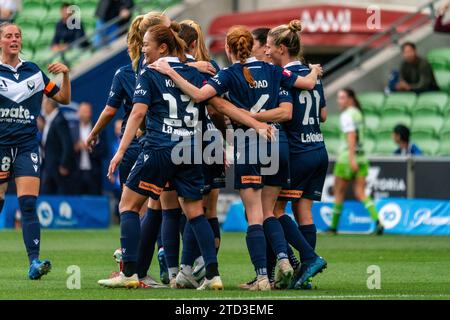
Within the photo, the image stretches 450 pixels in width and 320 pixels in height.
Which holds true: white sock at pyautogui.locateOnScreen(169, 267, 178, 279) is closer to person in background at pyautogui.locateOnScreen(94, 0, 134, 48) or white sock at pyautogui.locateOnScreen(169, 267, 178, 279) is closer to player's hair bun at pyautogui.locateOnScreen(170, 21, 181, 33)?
player's hair bun at pyautogui.locateOnScreen(170, 21, 181, 33)

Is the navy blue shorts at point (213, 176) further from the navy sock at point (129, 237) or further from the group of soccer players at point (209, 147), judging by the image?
the navy sock at point (129, 237)

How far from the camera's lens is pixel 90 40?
2636cm

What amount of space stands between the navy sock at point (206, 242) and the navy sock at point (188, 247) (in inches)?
24.0

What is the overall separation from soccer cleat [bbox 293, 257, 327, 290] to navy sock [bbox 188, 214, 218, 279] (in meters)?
0.84

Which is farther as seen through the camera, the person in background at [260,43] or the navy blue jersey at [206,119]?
the person in background at [260,43]

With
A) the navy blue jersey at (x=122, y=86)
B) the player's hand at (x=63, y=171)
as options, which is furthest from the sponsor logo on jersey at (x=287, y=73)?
the player's hand at (x=63, y=171)

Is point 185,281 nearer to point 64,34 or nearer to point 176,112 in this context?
point 176,112

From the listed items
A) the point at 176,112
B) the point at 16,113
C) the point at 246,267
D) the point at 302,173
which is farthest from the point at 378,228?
the point at 176,112

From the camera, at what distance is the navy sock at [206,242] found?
11.0 metres

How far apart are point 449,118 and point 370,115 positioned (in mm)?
1638

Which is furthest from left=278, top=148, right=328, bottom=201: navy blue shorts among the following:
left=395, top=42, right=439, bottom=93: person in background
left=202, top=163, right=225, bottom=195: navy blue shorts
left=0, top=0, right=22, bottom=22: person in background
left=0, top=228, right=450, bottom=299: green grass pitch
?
left=0, top=0, right=22, bottom=22: person in background

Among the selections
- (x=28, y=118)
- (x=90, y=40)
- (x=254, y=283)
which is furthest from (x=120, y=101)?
(x=90, y=40)

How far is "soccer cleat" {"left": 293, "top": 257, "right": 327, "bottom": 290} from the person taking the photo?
11.3 metres
